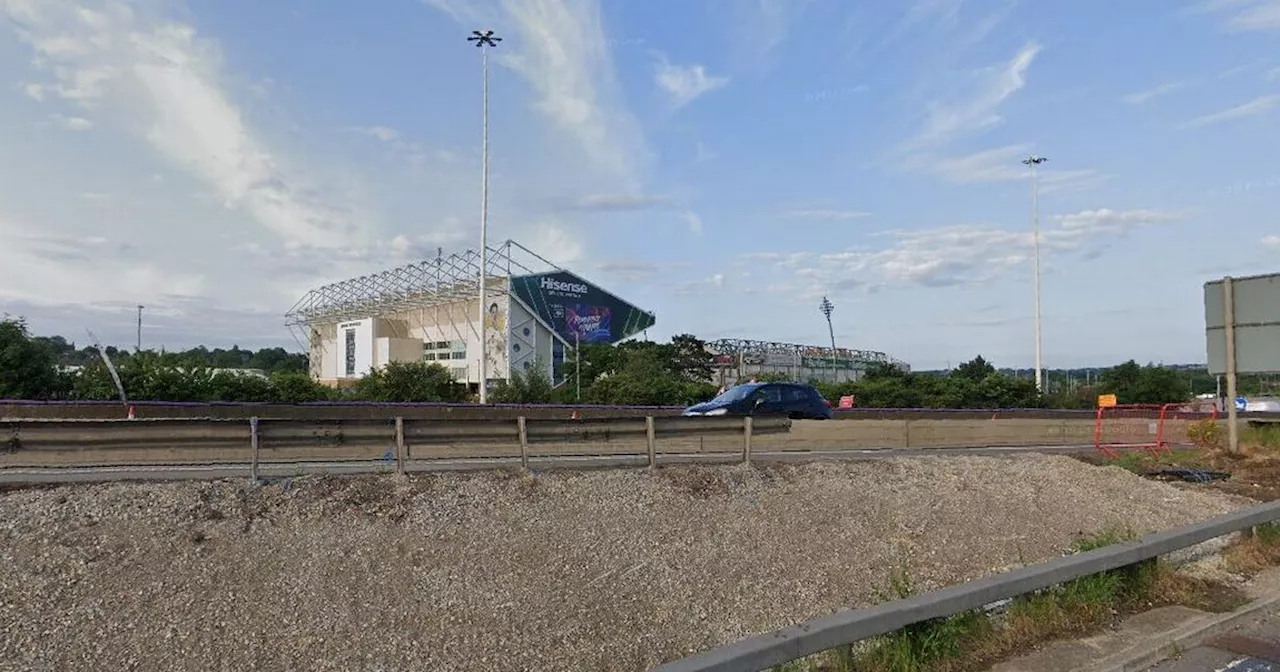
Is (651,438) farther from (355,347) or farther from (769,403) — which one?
(355,347)

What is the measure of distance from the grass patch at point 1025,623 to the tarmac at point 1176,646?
158 millimetres

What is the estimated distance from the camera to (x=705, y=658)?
4.66 meters


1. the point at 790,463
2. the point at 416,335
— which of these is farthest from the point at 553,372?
the point at 790,463

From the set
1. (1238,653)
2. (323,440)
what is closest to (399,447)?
(323,440)

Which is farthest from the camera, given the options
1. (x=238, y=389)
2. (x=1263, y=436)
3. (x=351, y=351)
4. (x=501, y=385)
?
(x=351, y=351)

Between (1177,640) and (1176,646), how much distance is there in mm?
120

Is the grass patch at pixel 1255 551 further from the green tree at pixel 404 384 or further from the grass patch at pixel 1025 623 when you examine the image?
the green tree at pixel 404 384

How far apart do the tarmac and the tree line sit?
22.5m

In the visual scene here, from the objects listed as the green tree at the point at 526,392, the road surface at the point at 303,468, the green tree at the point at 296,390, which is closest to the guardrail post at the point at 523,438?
the road surface at the point at 303,468

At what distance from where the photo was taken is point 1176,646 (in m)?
6.15

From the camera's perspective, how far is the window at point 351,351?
12638 cm

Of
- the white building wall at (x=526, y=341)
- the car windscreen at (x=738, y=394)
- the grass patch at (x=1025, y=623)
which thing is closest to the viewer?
the grass patch at (x=1025, y=623)

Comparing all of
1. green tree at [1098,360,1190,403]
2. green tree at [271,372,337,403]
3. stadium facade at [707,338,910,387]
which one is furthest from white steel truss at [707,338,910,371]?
green tree at [271,372,337,403]

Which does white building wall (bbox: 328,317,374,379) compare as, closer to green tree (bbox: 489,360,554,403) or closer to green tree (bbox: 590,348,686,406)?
green tree (bbox: 590,348,686,406)
